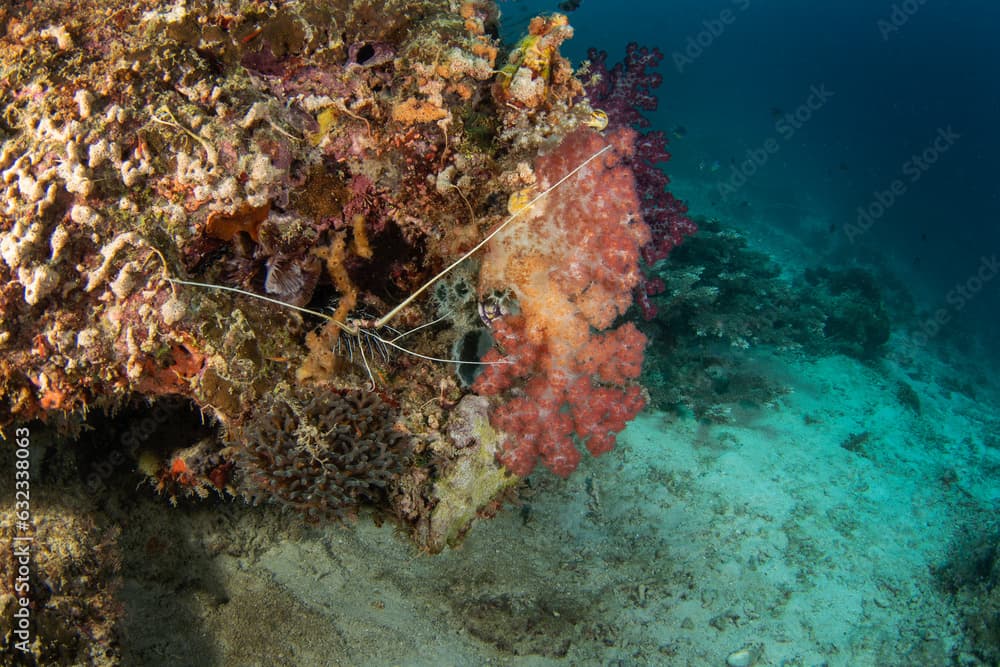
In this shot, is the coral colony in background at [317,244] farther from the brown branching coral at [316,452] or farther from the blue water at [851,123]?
the blue water at [851,123]

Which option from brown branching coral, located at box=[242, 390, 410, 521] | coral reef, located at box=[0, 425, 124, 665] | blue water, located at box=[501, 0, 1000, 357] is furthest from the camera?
blue water, located at box=[501, 0, 1000, 357]

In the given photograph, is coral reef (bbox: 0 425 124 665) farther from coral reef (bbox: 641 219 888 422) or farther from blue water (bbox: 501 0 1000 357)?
coral reef (bbox: 641 219 888 422)

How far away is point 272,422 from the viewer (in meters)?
3.04

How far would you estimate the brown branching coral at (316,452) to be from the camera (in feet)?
10.0

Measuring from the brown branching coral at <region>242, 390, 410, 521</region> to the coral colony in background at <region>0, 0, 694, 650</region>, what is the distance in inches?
0.7

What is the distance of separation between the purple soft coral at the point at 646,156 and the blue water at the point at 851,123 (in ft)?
4.51

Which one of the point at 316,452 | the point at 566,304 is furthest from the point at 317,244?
the point at 566,304

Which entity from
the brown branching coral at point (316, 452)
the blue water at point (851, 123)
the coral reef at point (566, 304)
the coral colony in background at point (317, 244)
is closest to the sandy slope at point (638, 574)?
the coral colony in background at point (317, 244)

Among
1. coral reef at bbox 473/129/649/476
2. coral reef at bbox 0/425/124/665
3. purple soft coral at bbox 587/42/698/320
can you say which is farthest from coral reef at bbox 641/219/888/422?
coral reef at bbox 0/425/124/665

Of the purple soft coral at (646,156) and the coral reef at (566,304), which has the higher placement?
the purple soft coral at (646,156)

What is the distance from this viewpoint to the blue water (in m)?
28.3

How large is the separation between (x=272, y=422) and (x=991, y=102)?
8201 centimetres

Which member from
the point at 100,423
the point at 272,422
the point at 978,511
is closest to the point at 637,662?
Answer: the point at 272,422

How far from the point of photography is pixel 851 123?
58969 mm
